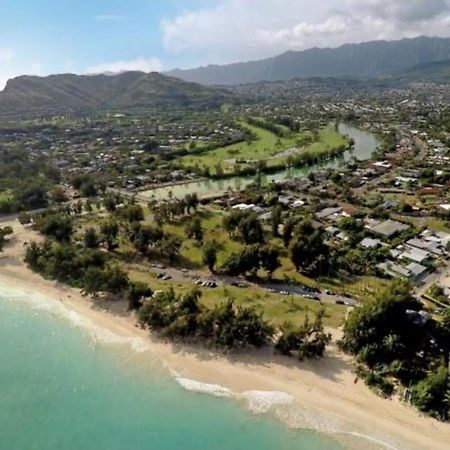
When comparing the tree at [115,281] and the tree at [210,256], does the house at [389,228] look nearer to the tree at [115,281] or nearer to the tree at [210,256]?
the tree at [210,256]

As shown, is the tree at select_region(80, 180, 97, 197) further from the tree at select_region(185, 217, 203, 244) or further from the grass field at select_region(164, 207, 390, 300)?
the tree at select_region(185, 217, 203, 244)

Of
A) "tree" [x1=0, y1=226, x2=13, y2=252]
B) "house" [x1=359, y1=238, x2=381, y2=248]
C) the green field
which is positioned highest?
"tree" [x1=0, y1=226, x2=13, y2=252]

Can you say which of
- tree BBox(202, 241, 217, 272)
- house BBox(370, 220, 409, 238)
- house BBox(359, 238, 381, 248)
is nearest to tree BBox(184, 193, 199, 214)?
tree BBox(202, 241, 217, 272)

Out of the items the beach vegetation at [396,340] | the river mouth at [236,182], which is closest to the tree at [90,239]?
the river mouth at [236,182]

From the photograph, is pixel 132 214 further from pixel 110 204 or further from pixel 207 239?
pixel 207 239

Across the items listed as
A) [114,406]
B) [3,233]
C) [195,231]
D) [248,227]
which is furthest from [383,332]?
[3,233]

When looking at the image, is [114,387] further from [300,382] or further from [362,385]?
[362,385]

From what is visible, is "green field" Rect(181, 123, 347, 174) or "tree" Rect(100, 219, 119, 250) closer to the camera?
"tree" Rect(100, 219, 119, 250)
